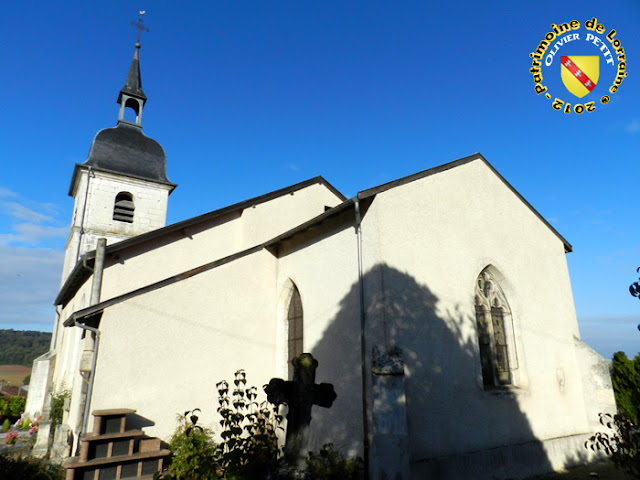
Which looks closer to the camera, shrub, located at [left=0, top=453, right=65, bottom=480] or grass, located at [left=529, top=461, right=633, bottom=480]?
shrub, located at [left=0, top=453, right=65, bottom=480]

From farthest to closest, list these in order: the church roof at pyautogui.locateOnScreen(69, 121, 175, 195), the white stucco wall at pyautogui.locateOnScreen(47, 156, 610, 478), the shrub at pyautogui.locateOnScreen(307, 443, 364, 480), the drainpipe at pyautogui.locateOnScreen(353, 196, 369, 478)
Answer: the church roof at pyautogui.locateOnScreen(69, 121, 175, 195)
the white stucco wall at pyautogui.locateOnScreen(47, 156, 610, 478)
the drainpipe at pyautogui.locateOnScreen(353, 196, 369, 478)
the shrub at pyautogui.locateOnScreen(307, 443, 364, 480)

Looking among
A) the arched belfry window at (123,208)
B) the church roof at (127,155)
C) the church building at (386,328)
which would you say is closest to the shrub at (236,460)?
the church building at (386,328)

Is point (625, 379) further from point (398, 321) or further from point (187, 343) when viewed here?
point (187, 343)

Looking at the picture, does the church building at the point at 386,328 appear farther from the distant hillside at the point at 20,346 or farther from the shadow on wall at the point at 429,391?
the distant hillside at the point at 20,346

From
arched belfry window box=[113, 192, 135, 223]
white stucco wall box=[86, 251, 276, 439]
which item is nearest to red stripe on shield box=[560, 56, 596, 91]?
white stucco wall box=[86, 251, 276, 439]

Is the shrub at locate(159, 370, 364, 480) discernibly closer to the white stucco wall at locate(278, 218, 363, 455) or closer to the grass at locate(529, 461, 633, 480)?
the white stucco wall at locate(278, 218, 363, 455)

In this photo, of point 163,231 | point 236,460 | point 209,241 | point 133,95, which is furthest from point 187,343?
point 133,95

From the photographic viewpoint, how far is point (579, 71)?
7316mm

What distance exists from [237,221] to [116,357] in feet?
17.3

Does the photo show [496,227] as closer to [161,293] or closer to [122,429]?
[161,293]

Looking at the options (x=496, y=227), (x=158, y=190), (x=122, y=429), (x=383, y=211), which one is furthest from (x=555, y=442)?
(x=158, y=190)

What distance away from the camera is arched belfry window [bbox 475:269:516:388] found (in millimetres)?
8038

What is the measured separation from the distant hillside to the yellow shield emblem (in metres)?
80.5

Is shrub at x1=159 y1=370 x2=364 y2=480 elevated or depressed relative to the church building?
depressed
